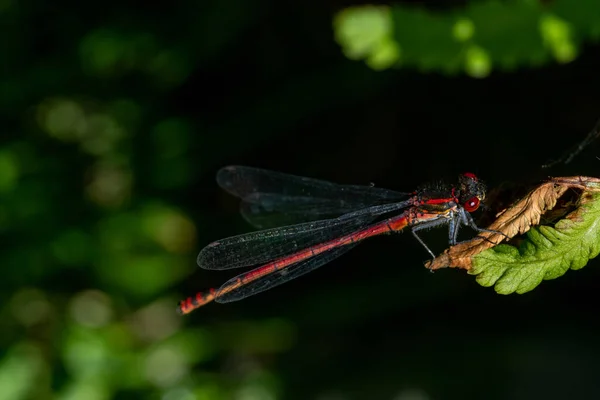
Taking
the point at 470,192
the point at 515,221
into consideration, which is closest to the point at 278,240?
the point at 470,192

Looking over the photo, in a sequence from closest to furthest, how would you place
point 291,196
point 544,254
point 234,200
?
point 544,254 → point 291,196 → point 234,200

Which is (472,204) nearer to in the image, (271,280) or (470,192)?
(470,192)

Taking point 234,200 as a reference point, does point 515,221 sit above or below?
below

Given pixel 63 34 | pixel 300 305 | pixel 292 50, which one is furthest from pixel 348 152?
pixel 63 34

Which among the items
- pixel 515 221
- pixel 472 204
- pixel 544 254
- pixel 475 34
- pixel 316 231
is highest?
pixel 475 34

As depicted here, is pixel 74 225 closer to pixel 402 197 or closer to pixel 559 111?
pixel 402 197

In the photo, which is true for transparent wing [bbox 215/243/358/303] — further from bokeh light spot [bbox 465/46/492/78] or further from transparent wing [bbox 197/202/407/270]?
bokeh light spot [bbox 465/46/492/78]
